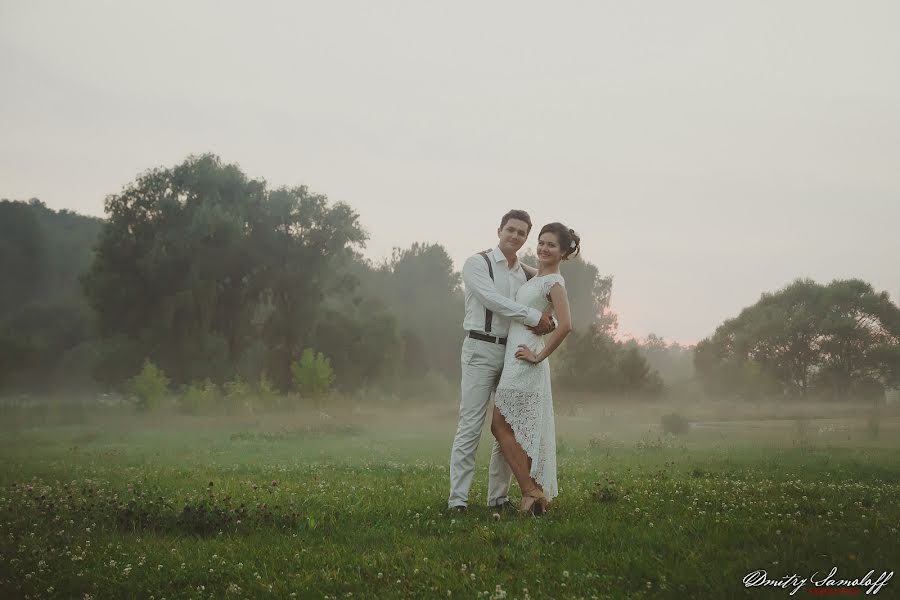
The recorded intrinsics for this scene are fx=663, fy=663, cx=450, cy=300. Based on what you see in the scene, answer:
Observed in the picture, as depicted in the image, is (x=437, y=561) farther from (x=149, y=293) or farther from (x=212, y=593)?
(x=149, y=293)

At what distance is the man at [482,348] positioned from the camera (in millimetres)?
8016

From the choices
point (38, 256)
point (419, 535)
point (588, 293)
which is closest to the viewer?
point (419, 535)

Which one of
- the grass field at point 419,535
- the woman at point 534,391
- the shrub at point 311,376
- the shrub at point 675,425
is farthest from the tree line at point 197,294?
the woman at point 534,391

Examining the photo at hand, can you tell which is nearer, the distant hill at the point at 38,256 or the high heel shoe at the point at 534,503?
the high heel shoe at the point at 534,503

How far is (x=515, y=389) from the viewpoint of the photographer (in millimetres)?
7871

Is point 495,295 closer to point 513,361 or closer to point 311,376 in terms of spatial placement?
point 513,361

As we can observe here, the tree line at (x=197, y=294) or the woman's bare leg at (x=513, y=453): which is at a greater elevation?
the tree line at (x=197, y=294)

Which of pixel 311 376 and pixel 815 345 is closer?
pixel 311 376

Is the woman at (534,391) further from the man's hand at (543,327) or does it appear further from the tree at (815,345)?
the tree at (815,345)

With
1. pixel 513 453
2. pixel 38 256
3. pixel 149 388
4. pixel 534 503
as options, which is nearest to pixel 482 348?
pixel 513 453

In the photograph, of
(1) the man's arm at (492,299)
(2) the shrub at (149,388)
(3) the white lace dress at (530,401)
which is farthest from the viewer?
(2) the shrub at (149,388)

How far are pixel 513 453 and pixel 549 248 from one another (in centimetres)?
248

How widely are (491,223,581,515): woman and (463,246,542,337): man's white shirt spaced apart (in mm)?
185

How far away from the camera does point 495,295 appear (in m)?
7.73
